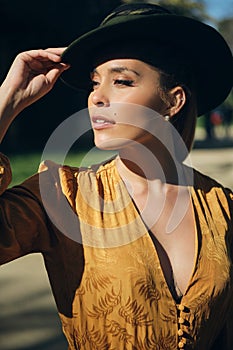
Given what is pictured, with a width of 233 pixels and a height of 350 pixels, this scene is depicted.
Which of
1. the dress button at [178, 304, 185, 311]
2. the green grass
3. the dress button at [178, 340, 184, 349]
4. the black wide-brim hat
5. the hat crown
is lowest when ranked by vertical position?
the green grass

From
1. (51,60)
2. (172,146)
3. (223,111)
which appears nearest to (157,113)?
(172,146)

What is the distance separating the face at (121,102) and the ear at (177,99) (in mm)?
109

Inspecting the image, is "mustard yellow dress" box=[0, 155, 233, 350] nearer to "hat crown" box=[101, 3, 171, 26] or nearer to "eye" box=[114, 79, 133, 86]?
"eye" box=[114, 79, 133, 86]

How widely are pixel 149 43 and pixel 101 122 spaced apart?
0.29 metres

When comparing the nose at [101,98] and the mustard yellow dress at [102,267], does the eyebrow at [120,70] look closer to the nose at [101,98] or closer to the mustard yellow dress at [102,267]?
the nose at [101,98]

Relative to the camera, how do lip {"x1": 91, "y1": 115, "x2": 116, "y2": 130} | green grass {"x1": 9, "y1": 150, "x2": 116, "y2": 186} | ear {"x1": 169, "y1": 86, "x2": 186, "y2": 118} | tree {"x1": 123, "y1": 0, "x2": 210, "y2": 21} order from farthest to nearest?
tree {"x1": 123, "y1": 0, "x2": 210, "y2": 21}
green grass {"x1": 9, "y1": 150, "x2": 116, "y2": 186}
ear {"x1": 169, "y1": 86, "x2": 186, "y2": 118}
lip {"x1": 91, "y1": 115, "x2": 116, "y2": 130}

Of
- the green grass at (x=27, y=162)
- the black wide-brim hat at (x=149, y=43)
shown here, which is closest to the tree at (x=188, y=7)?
the green grass at (x=27, y=162)

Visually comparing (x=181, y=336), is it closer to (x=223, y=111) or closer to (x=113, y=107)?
(x=113, y=107)

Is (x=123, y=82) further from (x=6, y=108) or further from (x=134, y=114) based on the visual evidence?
(x=6, y=108)

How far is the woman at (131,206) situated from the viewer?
1.84 m

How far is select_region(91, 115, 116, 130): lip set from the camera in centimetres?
192

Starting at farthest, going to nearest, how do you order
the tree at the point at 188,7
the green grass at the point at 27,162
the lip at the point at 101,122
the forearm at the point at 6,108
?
the tree at the point at 188,7 → the green grass at the point at 27,162 → the lip at the point at 101,122 → the forearm at the point at 6,108

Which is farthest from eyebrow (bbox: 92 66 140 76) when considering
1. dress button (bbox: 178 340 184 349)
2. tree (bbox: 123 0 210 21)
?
tree (bbox: 123 0 210 21)

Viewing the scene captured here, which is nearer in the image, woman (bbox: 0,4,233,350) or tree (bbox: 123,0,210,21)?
woman (bbox: 0,4,233,350)
